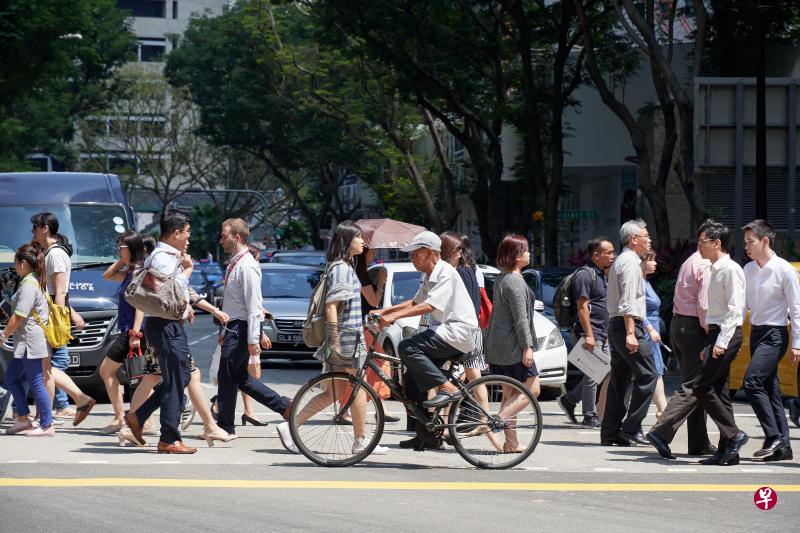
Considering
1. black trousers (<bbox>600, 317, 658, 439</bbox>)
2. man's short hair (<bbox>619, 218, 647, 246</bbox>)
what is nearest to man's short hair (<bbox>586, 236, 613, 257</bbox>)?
man's short hair (<bbox>619, 218, 647, 246</bbox>)

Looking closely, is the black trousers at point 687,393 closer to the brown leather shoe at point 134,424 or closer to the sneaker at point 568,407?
the sneaker at point 568,407

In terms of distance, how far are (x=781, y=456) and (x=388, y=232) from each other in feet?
42.5

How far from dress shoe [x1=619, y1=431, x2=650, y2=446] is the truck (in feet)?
18.8

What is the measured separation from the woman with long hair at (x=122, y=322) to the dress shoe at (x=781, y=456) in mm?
5030

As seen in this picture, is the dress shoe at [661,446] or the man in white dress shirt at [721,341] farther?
the dress shoe at [661,446]

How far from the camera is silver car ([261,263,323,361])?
20641mm

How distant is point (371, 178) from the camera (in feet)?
156

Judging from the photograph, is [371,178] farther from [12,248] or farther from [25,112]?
[12,248]

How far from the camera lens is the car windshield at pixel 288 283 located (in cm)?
2255

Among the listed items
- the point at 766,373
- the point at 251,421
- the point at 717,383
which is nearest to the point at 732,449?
the point at 717,383

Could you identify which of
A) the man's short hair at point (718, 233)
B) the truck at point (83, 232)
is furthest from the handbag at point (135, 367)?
the man's short hair at point (718, 233)

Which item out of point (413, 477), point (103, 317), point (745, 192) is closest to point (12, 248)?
point (103, 317)

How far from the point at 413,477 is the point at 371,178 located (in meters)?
37.9

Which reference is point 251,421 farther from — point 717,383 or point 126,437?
point 717,383
